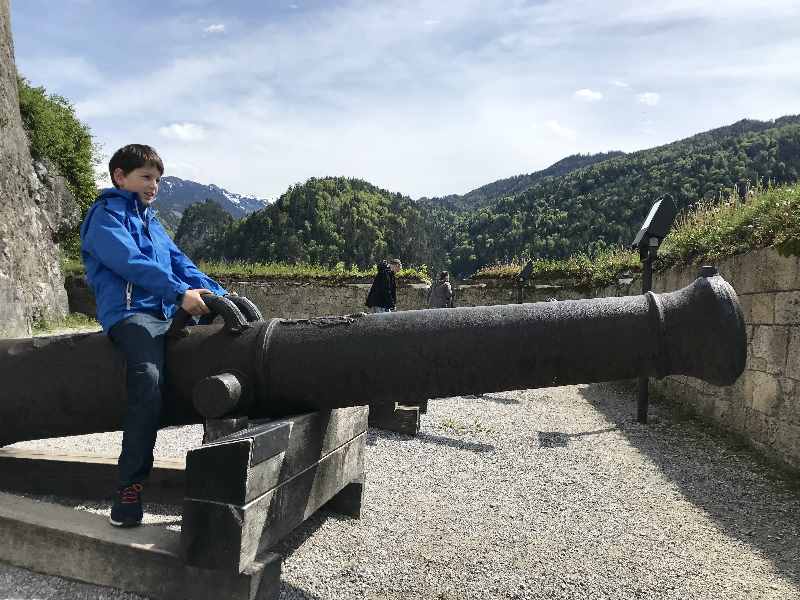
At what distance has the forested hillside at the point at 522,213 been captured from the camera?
1954 inches

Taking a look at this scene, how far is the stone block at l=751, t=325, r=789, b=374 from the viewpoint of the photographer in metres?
4.80

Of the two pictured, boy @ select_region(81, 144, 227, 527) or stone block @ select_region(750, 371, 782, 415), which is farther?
stone block @ select_region(750, 371, 782, 415)

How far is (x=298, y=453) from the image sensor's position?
107 inches

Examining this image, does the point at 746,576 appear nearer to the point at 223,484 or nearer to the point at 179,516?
the point at 223,484

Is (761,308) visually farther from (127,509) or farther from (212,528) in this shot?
(127,509)

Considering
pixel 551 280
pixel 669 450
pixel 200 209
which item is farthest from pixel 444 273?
pixel 200 209

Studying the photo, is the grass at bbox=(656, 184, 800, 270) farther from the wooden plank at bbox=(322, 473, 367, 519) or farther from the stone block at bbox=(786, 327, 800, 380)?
the wooden plank at bbox=(322, 473, 367, 519)

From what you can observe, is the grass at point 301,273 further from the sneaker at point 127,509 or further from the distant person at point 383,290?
the sneaker at point 127,509

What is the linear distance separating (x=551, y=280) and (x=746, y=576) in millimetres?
11248

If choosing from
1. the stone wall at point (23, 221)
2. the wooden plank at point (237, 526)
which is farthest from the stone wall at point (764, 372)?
the stone wall at point (23, 221)

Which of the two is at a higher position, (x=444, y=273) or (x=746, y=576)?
(x=444, y=273)

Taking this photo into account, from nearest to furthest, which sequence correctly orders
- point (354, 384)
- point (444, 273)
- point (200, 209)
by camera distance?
point (354, 384)
point (444, 273)
point (200, 209)

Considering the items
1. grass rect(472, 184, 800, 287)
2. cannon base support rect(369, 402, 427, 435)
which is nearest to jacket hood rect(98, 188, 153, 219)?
cannon base support rect(369, 402, 427, 435)

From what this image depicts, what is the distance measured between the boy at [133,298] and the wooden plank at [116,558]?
0.46 ft
